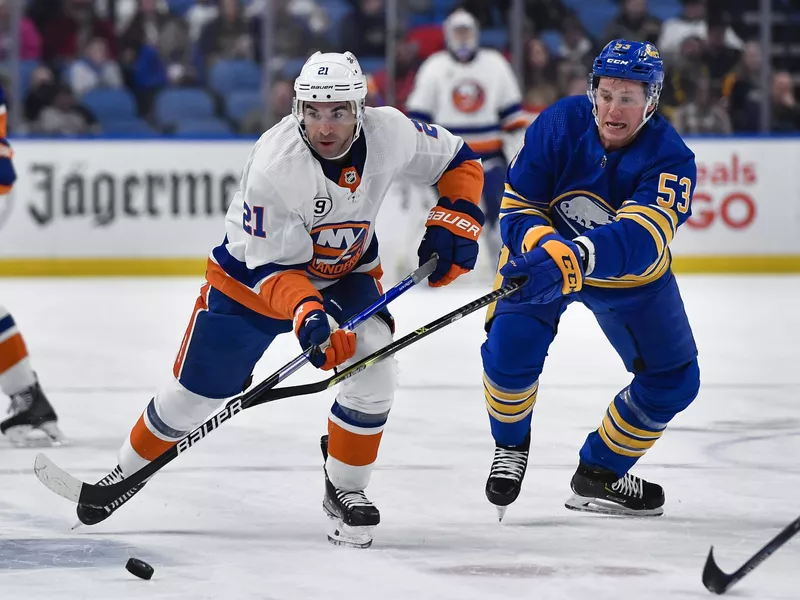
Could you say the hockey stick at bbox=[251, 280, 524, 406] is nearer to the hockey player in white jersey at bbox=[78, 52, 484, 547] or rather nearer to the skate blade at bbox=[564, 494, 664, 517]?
the hockey player in white jersey at bbox=[78, 52, 484, 547]

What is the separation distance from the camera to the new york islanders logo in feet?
9.71

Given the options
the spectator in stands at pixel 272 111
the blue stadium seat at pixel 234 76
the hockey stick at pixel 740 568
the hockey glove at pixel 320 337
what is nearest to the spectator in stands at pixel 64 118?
the blue stadium seat at pixel 234 76

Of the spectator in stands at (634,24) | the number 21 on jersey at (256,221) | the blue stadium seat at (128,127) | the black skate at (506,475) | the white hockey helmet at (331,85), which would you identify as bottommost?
the blue stadium seat at (128,127)

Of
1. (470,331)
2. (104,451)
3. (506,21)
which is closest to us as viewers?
(104,451)

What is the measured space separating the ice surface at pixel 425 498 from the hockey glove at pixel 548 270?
519mm

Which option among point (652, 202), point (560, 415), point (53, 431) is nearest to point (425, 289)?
point (560, 415)

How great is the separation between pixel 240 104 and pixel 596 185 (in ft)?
16.7

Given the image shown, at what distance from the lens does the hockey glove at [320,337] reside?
9.00 ft

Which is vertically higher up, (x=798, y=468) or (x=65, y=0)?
(x=65, y=0)

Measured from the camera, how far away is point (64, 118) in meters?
7.84

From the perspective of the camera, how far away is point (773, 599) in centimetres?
253

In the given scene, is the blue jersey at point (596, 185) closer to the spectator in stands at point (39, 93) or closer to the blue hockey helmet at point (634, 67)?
the blue hockey helmet at point (634, 67)

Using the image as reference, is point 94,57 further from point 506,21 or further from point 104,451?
point 104,451

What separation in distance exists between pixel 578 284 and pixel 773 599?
723 mm
